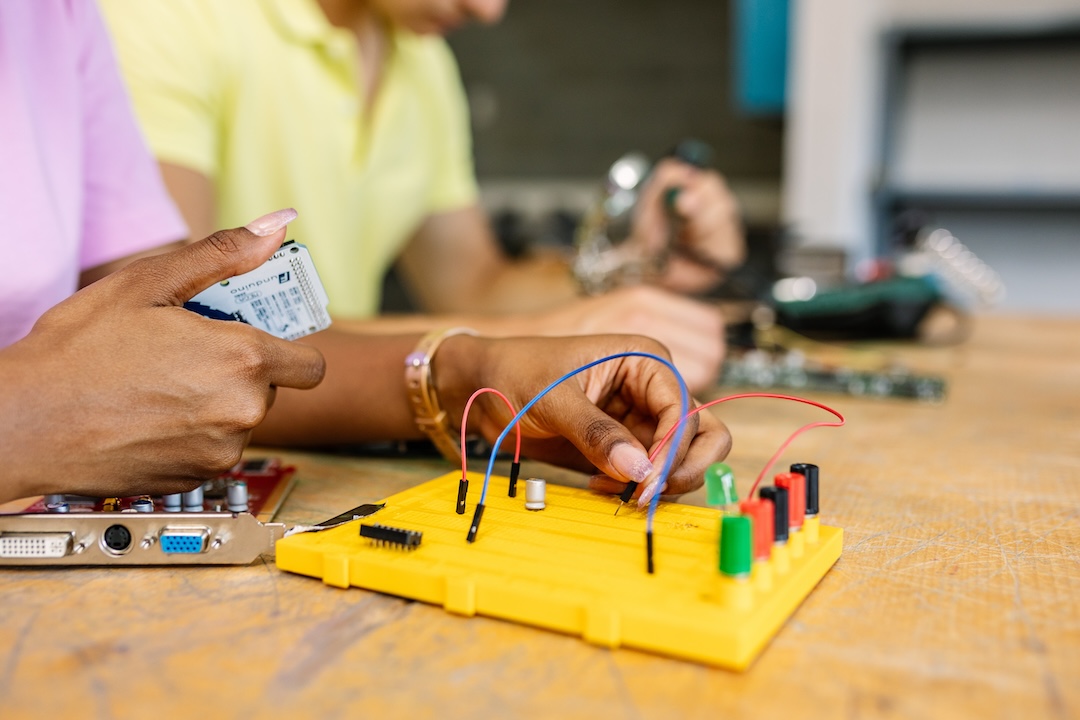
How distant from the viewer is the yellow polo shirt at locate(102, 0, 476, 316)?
3.75ft

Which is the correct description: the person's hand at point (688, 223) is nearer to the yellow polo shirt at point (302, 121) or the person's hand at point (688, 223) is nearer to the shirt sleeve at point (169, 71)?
the yellow polo shirt at point (302, 121)

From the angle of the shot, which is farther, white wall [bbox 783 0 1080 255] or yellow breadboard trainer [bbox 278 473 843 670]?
white wall [bbox 783 0 1080 255]

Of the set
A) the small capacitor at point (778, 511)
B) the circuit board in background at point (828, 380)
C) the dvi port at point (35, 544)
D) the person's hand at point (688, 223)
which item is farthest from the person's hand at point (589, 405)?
the person's hand at point (688, 223)

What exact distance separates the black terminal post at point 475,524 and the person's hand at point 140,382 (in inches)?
6.6

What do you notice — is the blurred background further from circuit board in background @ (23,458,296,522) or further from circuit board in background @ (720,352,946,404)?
circuit board in background @ (23,458,296,522)

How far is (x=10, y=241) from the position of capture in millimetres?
725

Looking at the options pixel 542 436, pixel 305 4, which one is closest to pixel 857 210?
pixel 305 4

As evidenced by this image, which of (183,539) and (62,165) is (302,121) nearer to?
(62,165)

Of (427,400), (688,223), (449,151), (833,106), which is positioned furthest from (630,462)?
(833,106)

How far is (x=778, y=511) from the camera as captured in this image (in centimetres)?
49

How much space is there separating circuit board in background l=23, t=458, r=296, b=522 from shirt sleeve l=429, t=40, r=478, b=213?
1.30 meters

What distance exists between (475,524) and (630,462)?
0.11m

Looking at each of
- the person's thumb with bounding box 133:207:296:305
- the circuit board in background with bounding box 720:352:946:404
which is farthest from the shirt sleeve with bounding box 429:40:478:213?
the person's thumb with bounding box 133:207:296:305

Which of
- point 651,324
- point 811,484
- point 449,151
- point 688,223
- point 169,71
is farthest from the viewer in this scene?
point 449,151
